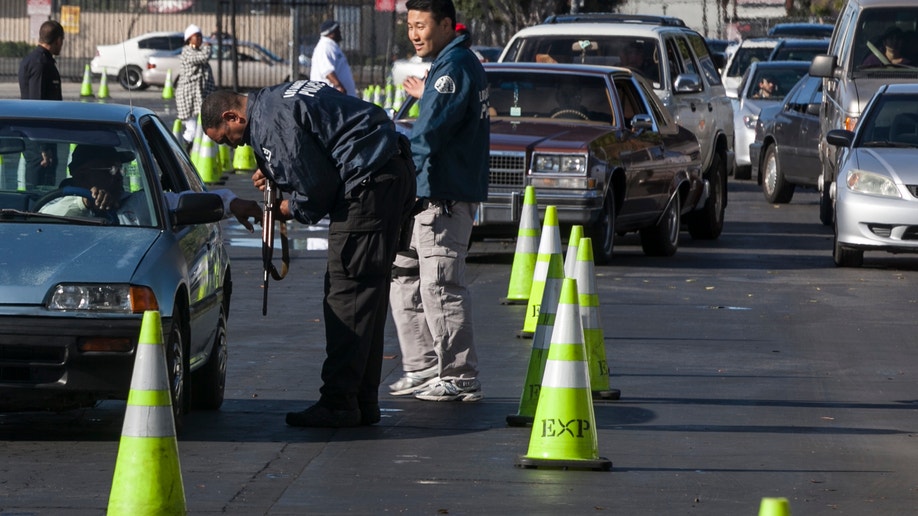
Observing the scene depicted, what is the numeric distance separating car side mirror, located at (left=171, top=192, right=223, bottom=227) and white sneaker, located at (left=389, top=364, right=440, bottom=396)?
1637 millimetres

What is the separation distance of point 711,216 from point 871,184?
309cm

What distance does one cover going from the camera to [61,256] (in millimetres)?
7527

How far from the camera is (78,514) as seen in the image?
6367mm

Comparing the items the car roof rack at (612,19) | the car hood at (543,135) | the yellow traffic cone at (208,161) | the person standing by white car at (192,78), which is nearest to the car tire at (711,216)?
the car hood at (543,135)

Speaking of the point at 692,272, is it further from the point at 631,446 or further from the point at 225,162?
the point at 225,162

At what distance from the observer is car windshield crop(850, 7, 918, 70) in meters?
19.2

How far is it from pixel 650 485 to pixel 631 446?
88 centimetres

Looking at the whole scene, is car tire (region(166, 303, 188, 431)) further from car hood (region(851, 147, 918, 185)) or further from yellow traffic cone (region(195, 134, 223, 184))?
yellow traffic cone (region(195, 134, 223, 184))

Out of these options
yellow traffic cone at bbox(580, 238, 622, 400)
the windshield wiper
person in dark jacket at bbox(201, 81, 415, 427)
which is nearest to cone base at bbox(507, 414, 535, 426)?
person in dark jacket at bbox(201, 81, 415, 427)

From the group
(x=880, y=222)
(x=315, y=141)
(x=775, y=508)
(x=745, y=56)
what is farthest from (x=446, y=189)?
(x=745, y=56)

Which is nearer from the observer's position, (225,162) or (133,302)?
(133,302)

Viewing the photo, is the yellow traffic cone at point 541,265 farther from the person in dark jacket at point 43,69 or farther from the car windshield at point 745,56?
the car windshield at point 745,56

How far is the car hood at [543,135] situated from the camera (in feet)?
50.1

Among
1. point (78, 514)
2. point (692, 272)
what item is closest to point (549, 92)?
point (692, 272)
